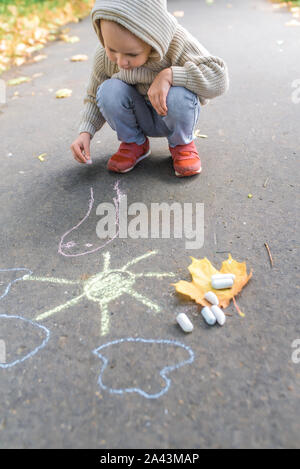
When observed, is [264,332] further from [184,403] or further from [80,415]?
[80,415]

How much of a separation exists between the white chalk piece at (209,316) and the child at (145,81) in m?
0.72

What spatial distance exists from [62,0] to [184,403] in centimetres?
476

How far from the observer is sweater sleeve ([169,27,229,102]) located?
54.3 inches

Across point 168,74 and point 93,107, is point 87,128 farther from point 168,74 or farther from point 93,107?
point 168,74

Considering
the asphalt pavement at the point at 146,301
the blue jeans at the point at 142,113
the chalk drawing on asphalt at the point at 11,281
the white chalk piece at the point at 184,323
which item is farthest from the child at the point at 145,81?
the white chalk piece at the point at 184,323

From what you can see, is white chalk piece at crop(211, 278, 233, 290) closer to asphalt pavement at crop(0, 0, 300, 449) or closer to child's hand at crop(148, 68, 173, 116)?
asphalt pavement at crop(0, 0, 300, 449)

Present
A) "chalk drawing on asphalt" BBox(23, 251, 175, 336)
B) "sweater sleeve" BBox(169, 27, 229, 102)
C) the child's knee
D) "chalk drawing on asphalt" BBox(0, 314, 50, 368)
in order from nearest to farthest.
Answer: "chalk drawing on asphalt" BBox(0, 314, 50, 368)
"chalk drawing on asphalt" BBox(23, 251, 175, 336)
"sweater sleeve" BBox(169, 27, 229, 102)
the child's knee

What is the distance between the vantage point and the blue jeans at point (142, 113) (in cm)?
145

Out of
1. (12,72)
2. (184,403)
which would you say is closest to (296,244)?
(184,403)

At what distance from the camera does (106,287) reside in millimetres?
1133

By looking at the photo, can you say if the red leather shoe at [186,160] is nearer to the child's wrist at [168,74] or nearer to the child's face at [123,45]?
the child's wrist at [168,74]

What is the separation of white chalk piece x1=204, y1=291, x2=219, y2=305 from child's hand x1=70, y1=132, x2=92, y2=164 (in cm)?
79

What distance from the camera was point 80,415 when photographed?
0.84 meters

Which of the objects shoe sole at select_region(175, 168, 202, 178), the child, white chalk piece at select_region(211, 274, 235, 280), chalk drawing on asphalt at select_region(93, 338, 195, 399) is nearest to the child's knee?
the child
